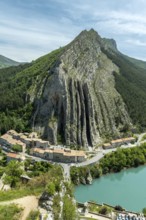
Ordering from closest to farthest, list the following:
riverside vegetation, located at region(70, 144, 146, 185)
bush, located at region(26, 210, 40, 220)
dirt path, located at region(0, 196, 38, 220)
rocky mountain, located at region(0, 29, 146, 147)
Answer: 1. bush, located at region(26, 210, 40, 220)
2. dirt path, located at region(0, 196, 38, 220)
3. riverside vegetation, located at region(70, 144, 146, 185)
4. rocky mountain, located at region(0, 29, 146, 147)

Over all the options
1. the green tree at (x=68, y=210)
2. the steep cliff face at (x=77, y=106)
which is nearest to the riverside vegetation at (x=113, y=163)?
the steep cliff face at (x=77, y=106)

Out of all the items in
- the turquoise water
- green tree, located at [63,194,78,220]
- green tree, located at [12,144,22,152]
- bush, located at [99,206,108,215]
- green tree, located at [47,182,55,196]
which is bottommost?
the turquoise water

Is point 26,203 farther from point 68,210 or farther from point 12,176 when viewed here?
point 12,176

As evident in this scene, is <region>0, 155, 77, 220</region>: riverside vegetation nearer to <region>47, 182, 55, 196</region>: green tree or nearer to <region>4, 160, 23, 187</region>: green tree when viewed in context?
<region>47, 182, 55, 196</region>: green tree

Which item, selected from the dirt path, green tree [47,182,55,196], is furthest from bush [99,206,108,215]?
green tree [47,182,55,196]

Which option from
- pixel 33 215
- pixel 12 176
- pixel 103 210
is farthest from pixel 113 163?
pixel 33 215

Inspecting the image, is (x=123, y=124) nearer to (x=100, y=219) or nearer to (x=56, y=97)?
(x=56, y=97)

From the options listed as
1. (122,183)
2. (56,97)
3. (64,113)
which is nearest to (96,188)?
(122,183)
